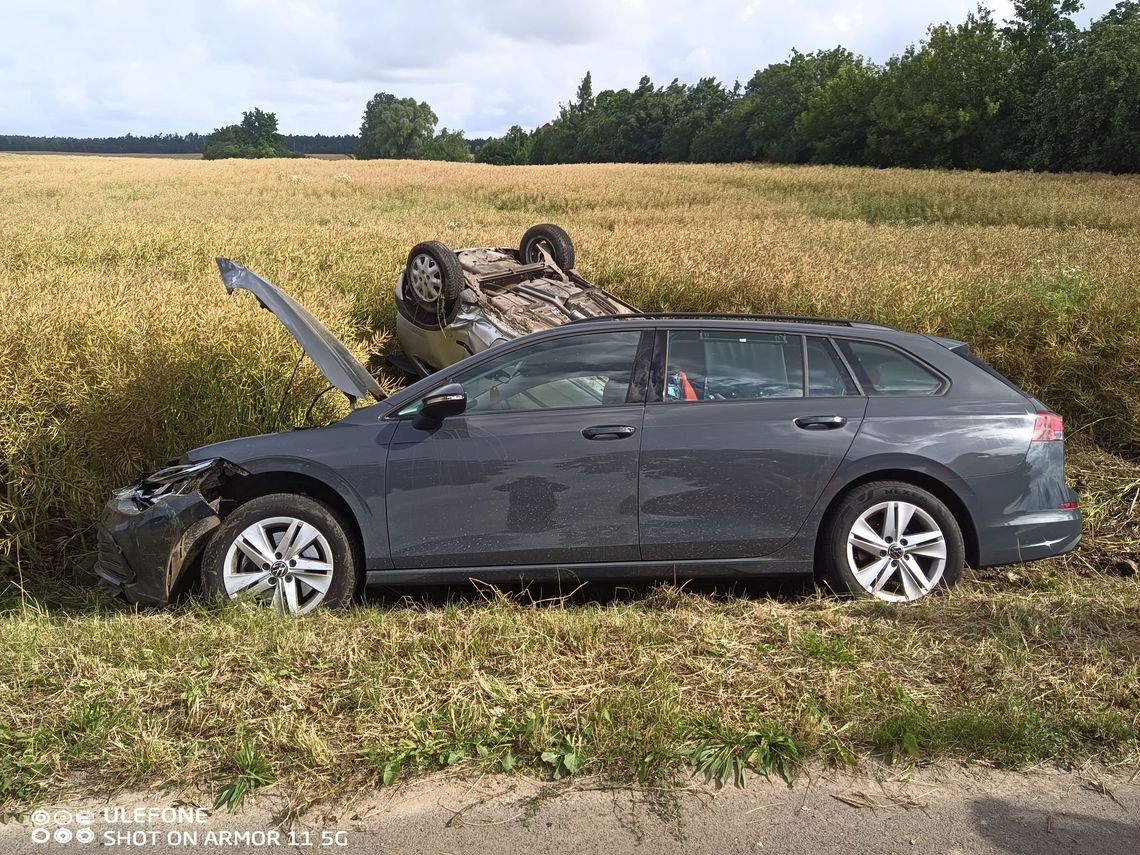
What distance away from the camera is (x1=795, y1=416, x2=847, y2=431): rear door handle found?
4.64 metres

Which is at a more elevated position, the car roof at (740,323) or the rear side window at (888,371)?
the car roof at (740,323)

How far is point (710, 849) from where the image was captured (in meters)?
2.87

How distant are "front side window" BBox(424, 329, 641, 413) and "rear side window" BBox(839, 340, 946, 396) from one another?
1.12 metres

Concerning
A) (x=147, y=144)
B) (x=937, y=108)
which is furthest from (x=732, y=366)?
(x=147, y=144)

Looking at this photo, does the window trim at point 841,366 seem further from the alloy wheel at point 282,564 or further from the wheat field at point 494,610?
the alloy wheel at point 282,564

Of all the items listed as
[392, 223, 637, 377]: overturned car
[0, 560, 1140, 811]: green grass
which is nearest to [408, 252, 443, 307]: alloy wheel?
[392, 223, 637, 377]: overturned car

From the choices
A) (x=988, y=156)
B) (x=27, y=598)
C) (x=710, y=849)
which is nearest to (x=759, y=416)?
(x=710, y=849)

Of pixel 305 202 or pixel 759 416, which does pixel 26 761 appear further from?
pixel 305 202

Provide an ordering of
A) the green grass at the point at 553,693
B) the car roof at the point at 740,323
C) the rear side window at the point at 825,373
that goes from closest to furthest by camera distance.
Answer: the green grass at the point at 553,693 < the rear side window at the point at 825,373 < the car roof at the point at 740,323

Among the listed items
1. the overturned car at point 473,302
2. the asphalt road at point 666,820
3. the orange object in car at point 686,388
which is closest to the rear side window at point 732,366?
the orange object in car at point 686,388

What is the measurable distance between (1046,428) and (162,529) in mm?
4351

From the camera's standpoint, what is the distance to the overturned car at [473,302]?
8.64m

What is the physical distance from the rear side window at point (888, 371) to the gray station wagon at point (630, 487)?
1cm

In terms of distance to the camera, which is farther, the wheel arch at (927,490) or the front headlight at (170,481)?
the front headlight at (170,481)
